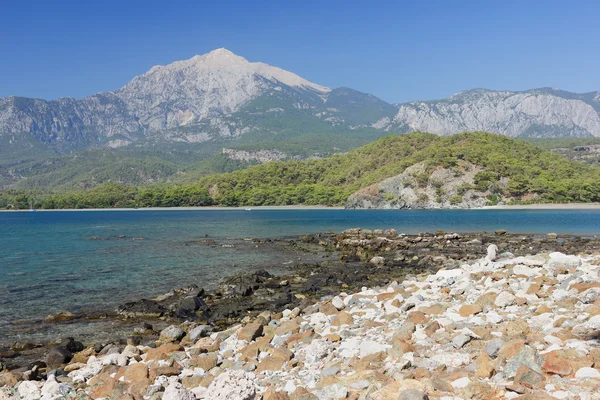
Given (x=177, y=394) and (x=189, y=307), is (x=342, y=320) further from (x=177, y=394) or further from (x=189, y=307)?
(x=189, y=307)

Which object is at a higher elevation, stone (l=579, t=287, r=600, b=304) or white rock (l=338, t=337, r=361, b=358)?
stone (l=579, t=287, r=600, b=304)

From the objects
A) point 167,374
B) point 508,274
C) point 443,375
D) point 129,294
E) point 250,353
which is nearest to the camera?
point 443,375

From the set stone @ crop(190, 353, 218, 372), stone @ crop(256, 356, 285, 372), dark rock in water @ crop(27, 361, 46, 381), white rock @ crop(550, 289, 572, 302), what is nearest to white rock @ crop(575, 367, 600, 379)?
stone @ crop(256, 356, 285, 372)

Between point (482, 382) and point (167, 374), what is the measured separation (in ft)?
21.9

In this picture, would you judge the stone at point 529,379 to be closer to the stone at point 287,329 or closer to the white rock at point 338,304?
the stone at point 287,329

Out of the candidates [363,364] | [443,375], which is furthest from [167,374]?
[443,375]

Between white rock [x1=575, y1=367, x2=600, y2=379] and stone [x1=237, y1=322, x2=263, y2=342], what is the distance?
8.46 m

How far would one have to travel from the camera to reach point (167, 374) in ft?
33.6

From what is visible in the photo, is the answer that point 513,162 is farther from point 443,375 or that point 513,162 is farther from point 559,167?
point 443,375

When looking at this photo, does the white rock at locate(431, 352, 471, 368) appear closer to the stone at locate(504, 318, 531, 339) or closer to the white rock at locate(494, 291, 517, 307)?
the stone at locate(504, 318, 531, 339)

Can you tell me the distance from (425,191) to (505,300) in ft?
514

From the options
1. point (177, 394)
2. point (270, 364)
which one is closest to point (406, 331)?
point (270, 364)

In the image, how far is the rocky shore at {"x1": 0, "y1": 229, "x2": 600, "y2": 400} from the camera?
720cm

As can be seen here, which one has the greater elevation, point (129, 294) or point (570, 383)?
point (570, 383)
